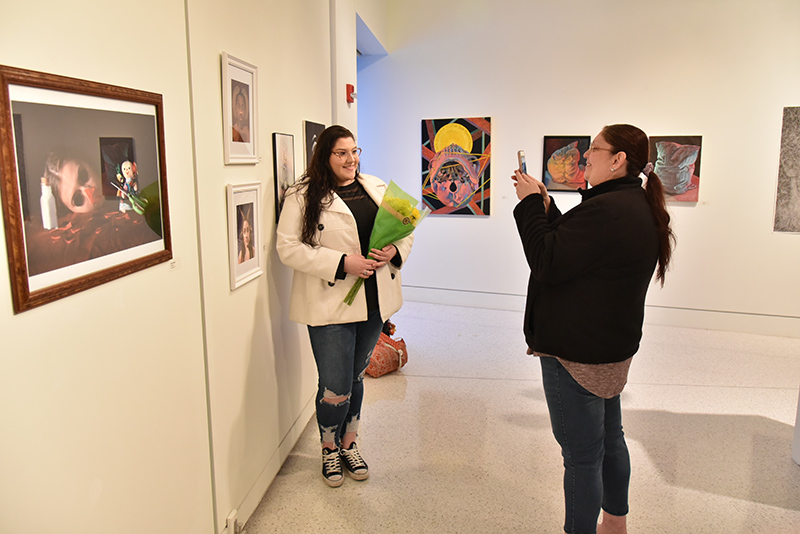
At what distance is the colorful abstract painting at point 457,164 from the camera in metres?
5.96

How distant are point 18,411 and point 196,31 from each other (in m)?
1.34

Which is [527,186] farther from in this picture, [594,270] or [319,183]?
[319,183]

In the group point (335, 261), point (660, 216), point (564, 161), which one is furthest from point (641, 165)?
point (564, 161)

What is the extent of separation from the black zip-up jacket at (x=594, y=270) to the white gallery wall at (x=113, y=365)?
3.90 ft

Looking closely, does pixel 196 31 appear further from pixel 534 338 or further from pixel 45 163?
pixel 534 338

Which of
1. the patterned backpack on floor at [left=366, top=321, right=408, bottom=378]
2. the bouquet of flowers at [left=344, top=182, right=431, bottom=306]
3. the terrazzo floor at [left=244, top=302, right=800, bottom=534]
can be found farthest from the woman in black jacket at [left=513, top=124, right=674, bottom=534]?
the patterned backpack on floor at [left=366, top=321, right=408, bottom=378]

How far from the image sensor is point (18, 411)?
3.63 feet

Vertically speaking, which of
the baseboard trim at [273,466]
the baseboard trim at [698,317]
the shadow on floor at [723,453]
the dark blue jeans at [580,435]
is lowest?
the shadow on floor at [723,453]

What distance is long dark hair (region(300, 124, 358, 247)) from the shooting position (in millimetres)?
2463

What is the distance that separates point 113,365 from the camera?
4.69 ft

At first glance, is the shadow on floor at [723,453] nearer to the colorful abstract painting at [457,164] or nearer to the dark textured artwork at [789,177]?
the dark textured artwork at [789,177]

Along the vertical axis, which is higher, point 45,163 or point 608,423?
point 45,163

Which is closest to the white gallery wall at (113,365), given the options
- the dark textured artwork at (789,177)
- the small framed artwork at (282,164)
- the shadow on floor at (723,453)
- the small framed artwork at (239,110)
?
the small framed artwork at (239,110)

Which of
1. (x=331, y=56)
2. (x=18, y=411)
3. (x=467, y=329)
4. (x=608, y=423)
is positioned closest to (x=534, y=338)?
(x=608, y=423)
